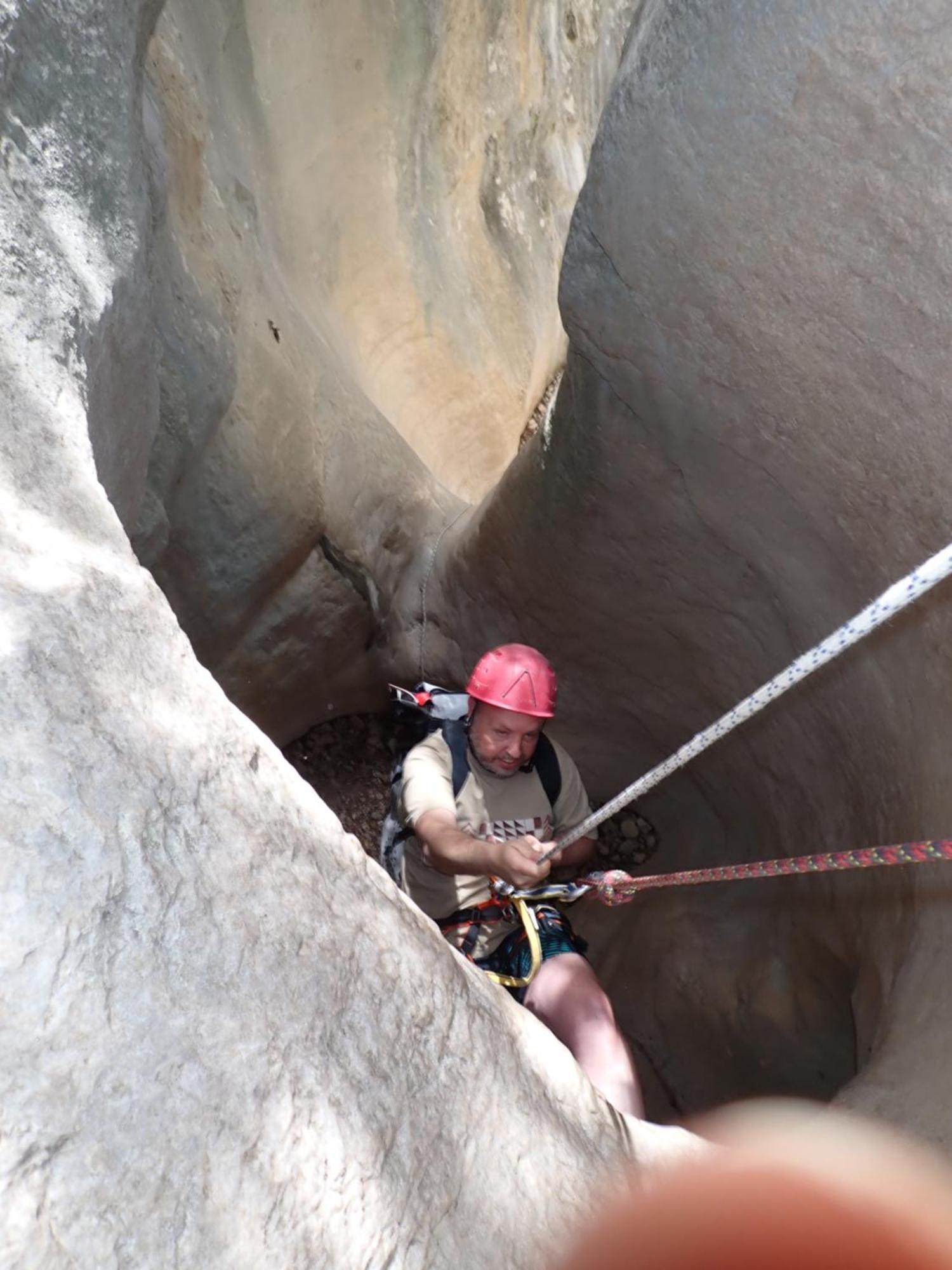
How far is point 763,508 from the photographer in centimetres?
220

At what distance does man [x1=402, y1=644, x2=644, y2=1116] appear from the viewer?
2.22m

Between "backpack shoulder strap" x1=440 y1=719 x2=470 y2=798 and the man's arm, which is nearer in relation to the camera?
the man's arm

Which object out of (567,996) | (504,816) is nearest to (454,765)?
(504,816)

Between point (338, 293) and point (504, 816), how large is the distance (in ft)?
9.71

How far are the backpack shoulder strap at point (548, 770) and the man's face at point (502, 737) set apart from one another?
0.07 meters

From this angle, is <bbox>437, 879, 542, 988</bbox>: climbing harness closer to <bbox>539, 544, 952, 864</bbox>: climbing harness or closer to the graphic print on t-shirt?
the graphic print on t-shirt

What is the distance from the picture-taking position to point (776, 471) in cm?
207

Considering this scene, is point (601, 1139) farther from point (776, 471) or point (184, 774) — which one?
point (776, 471)

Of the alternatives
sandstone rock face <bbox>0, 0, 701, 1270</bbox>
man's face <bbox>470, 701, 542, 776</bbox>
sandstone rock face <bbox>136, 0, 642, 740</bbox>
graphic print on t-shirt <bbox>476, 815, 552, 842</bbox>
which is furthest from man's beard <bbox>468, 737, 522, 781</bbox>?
sandstone rock face <bbox>0, 0, 701, 1270</bbox>

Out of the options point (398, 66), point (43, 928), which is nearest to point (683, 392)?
point (43, 928)

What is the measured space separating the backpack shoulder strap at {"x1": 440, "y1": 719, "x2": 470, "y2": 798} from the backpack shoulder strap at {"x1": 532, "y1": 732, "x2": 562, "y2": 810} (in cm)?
20

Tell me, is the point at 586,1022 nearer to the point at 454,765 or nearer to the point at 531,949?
the point at 531,949

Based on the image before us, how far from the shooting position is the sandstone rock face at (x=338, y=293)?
2.83m

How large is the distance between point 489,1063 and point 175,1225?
405 millimetres
